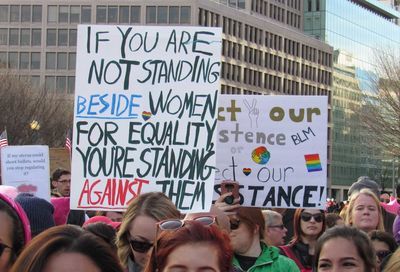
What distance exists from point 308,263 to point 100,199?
165 centimetres

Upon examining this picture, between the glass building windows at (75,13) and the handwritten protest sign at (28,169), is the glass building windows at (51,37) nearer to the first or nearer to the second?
the glass building windows at (75,13)

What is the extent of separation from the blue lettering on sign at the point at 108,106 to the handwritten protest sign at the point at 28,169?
8.99 feet

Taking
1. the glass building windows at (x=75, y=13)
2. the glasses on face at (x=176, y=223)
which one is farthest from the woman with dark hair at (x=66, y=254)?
the glass building windows at (x=75, y=13)

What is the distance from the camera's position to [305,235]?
24.1ft

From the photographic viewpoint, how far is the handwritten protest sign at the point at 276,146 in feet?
23.5

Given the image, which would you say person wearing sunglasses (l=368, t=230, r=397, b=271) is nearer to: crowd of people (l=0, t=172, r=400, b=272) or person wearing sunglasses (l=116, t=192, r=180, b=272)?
crowd of people (l=0, t=172, r=400, b=272)

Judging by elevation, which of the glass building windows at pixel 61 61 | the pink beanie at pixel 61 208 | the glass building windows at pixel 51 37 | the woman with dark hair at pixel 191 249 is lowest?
the pink beanie at pixel 61 208

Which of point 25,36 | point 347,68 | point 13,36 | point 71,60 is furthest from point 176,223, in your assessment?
point 347,68

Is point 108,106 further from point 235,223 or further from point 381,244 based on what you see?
point 381,244

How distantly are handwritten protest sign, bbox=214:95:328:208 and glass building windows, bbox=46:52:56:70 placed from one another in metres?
80.7

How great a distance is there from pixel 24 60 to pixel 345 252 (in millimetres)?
84876

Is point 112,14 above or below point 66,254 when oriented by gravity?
above

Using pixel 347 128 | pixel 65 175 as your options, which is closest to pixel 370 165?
pixel 347 128

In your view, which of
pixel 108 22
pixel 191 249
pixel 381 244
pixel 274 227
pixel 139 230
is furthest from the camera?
pixel 108 22
